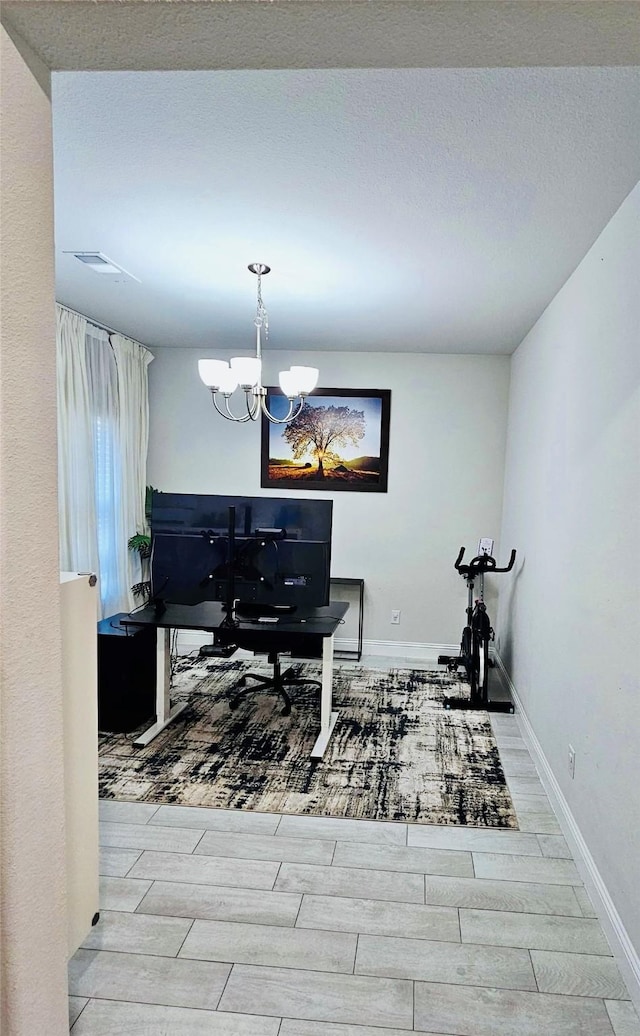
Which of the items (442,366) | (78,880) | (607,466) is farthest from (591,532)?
(442,366)

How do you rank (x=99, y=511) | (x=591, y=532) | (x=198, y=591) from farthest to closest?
1. (x=99, y=511)
2. (x=198, y=591)
3. (x=591, y=532)

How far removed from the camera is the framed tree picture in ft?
18.5

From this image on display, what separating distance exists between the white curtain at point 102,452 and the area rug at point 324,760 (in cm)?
113

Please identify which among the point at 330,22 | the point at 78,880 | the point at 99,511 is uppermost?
the point at 330,22

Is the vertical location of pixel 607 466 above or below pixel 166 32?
below

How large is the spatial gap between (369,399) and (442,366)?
668 mm

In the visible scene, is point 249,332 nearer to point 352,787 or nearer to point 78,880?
point 352,787

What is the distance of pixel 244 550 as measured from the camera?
11.3 ft

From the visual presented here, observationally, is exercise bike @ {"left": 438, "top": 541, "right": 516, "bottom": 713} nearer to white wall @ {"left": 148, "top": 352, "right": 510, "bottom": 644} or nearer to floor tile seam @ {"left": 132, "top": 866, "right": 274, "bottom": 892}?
white wall @ {"left": 148, "top": 352, "right": 510, "bottom": 644}

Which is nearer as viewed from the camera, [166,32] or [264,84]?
[166,32]

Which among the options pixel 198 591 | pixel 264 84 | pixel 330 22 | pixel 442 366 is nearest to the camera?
pixel 330 22

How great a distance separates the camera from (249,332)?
16.5ft

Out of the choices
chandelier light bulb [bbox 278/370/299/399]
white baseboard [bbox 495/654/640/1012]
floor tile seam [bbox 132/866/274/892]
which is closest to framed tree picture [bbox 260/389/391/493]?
chandelier light bulb [bbox 278/370/299/399]

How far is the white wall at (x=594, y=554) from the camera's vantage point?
7.01ft
